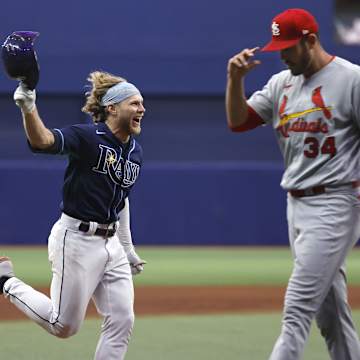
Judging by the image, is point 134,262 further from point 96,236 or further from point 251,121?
point 251,121

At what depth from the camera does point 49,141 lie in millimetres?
4824

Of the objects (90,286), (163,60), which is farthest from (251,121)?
(163,60)

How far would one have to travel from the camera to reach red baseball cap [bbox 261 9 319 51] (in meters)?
4.67

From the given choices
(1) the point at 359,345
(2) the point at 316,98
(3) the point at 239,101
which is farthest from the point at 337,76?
(1) the point at 359,345

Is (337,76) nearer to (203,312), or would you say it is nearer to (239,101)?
(239,101)

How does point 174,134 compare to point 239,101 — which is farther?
point 174,134

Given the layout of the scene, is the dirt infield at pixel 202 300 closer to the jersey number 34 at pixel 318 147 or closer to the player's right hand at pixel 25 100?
the player's right hand at pixel 25 100

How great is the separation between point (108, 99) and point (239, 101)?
40.2 inches

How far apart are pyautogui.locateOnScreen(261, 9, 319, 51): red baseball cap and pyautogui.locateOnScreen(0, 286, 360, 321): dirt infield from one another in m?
4.39

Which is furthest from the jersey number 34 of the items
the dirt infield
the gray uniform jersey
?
the dirt infield

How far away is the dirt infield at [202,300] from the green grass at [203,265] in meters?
0.61

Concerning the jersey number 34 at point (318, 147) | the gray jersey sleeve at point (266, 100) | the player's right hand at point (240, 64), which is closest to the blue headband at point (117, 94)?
the gray jersey sleeve at point (266, 100)

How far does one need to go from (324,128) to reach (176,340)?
286 centimetres

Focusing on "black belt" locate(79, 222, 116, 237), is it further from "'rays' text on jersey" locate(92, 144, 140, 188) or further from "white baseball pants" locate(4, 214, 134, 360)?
"'rays' text on jersey" locate(92, 144, 140, 188)
